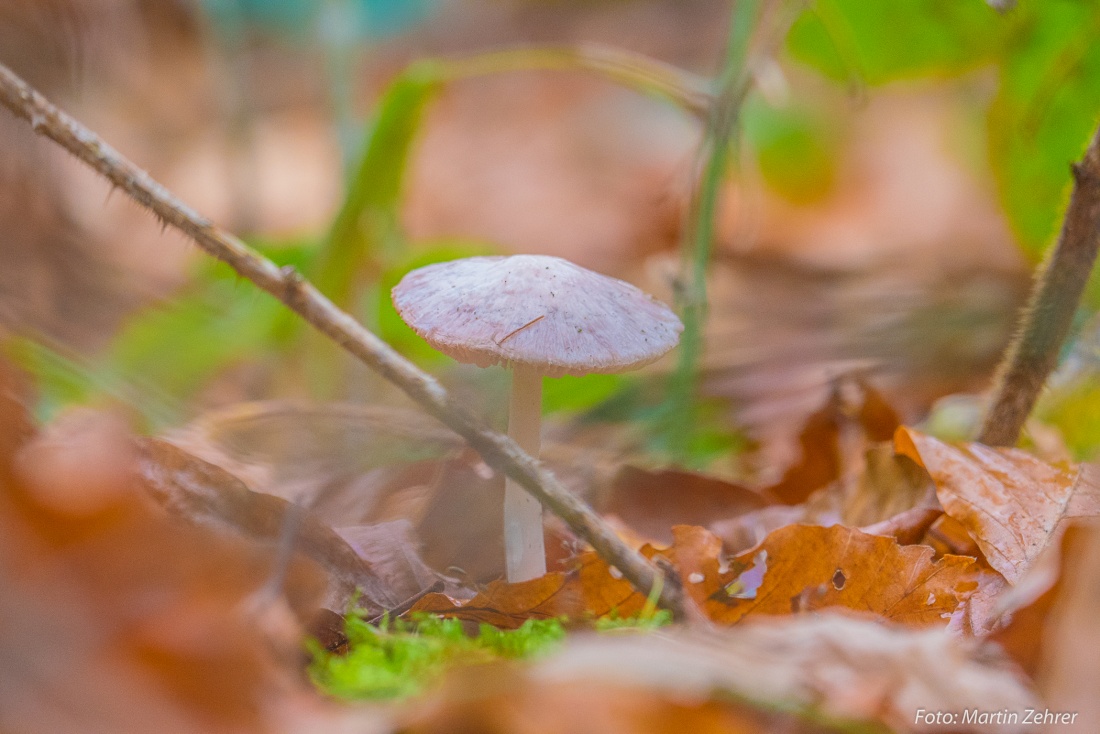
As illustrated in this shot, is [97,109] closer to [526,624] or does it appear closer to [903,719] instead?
[526,624]

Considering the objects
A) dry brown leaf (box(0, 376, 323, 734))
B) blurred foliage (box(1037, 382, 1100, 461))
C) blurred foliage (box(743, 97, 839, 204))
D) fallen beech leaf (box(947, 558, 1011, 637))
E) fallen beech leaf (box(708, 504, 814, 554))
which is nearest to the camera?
dry brown leaf (box(0, 376, 323, 734))

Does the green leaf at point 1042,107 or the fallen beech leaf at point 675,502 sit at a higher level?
the green leaf at point 1042,107

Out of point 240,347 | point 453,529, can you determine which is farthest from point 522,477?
point 240,347

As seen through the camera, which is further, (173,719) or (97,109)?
(97,109)

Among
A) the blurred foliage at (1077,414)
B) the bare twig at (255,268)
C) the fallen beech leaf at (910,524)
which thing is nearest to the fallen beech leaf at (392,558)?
the bare twig at (255,268)

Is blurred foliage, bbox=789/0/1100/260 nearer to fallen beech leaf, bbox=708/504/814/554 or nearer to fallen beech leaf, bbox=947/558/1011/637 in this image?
fallen beech leaf, bbox=708/504/814/554

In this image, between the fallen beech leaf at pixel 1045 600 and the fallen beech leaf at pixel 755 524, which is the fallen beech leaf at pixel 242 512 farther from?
the fallen beech leaf at pixel 1045 600

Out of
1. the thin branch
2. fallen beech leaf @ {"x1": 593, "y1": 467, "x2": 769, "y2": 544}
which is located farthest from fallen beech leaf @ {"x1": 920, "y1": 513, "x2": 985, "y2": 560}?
Result: the thin branch
